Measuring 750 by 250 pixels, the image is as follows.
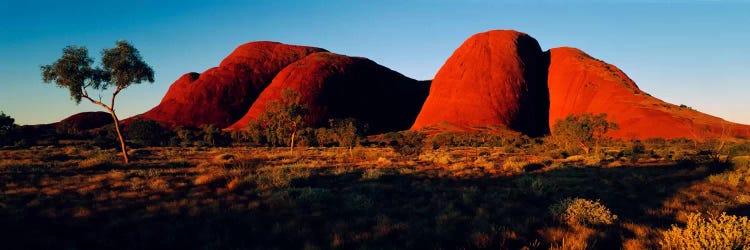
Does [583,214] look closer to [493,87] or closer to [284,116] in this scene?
[284,116]

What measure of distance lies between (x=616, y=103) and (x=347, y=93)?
176ft

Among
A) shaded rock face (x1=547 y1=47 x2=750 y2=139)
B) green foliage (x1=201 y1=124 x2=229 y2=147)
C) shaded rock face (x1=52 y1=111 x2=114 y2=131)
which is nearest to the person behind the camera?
green foliage (x1=201 y1=124 x2=229 y2=147)

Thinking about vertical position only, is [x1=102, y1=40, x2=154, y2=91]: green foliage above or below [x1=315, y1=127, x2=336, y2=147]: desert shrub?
above

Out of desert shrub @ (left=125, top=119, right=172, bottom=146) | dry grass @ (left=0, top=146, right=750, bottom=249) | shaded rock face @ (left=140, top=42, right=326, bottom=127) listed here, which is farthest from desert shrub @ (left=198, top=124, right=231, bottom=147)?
dry grass @ (left=0, top=146, right=750, bottom=249)

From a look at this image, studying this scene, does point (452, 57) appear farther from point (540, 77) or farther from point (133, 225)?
point (133, 225)

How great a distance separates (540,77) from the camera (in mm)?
82375

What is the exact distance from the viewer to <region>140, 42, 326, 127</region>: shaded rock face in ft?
259

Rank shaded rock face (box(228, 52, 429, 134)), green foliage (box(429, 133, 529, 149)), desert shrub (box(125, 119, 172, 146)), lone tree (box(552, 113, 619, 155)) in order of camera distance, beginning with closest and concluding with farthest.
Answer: lone tree (box(552, 113, 619, 155)) < desert shrub (box(125, 119, 172, 146)) < green foliage (box(429, 133, 529, 149)) < shaded rock face (box(228, 52, 429, 134))

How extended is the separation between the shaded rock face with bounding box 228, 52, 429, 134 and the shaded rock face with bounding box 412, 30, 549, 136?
10.7m

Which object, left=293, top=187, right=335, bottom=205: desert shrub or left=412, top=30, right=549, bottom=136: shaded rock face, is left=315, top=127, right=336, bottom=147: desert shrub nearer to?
left=293, top=187, right=335, bottom=205: desert shrub

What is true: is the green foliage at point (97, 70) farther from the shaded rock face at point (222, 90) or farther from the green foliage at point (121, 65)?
the shaded rock face at point (222, 90)

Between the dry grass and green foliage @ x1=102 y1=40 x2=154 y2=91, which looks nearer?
the dry grass

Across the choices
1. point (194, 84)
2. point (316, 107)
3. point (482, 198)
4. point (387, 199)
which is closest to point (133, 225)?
point (387, 199)

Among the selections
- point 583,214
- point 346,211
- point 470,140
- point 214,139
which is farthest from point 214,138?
point 583,214
